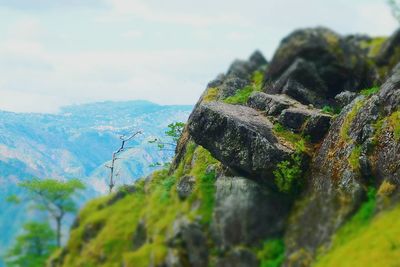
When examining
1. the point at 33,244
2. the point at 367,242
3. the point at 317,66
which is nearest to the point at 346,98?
the point at 317,66

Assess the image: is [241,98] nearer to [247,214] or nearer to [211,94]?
[211,94]

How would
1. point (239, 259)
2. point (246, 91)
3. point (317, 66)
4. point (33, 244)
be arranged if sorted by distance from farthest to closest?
point (33, 244) → point (246, 91) → point (317, 66) → point (239, 259)

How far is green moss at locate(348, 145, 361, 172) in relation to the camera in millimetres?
26595

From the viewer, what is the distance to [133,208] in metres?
42.4

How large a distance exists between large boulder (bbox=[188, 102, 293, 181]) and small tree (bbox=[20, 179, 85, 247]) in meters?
43.4

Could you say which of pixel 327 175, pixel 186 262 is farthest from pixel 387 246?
pixel 186 262

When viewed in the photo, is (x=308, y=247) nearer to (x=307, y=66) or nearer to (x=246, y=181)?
(x=246, y=181)

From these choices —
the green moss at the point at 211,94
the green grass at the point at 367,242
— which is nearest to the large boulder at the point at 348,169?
the green grass at the point at 367,242

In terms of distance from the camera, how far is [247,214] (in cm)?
2969

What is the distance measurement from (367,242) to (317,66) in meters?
20.8

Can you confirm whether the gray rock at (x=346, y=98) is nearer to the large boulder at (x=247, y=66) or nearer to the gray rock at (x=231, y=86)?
the gray rock at (x=231, y=86)

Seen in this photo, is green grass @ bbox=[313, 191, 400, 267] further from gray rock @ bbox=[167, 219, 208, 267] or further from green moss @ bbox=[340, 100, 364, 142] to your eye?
gray rock @ bbox=[167, 219, 208, 267]

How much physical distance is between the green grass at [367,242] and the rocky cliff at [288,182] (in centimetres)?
7

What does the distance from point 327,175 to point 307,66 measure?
42.2 ft
